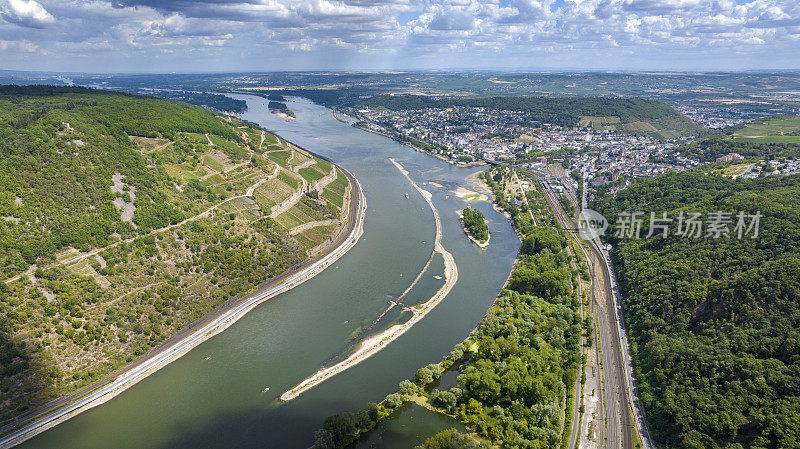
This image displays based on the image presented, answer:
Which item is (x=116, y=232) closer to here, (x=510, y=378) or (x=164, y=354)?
(x=164, y=354)

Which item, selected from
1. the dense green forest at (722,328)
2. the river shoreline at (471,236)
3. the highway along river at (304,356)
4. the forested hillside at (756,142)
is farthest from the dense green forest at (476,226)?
the forested hillside at (756,142)

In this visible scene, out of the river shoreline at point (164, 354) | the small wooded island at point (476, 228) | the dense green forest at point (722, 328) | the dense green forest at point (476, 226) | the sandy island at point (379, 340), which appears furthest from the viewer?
the dense green forest at point (476, 226)

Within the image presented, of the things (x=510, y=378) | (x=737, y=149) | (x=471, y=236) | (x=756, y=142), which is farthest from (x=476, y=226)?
(x=756, y=142)

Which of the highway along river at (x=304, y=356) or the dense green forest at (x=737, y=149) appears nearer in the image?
the highway along river at (x=304, y=356)

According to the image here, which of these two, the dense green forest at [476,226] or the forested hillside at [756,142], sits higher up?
the forested hillside at [756,142]

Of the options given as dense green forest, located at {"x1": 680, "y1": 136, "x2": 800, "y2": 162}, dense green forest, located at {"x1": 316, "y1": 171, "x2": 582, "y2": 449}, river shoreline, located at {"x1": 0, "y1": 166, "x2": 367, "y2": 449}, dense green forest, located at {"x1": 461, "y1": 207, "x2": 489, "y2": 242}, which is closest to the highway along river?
river shoreline, located at {"x1": 0, "y1": 166, "x2": 367, "y2": 449}

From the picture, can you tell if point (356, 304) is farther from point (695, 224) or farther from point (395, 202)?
point (695, 224)

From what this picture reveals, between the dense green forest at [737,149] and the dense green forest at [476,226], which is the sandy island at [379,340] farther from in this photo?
the dense green forest at [737,149]

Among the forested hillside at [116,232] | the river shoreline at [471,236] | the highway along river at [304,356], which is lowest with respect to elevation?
the highway along river at [304,356]
